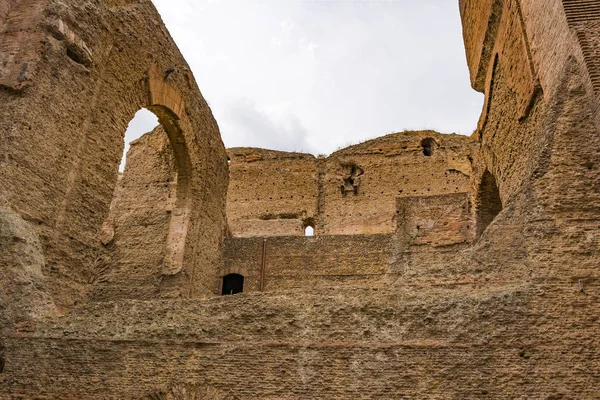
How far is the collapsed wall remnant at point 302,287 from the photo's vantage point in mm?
4410

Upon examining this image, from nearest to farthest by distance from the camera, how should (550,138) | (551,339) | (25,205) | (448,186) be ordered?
(551,339) < (550,138) < (25,205) < (448,186)

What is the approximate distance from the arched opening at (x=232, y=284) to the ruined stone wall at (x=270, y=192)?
5937mm

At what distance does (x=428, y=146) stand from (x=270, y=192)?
5984 millimetres

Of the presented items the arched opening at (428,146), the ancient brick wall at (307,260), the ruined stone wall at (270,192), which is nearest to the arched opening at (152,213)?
the ancient brick wall at (307,260)

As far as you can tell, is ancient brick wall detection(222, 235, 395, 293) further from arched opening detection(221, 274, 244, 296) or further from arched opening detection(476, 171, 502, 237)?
arched opening detection(476, 171, 502, 237)

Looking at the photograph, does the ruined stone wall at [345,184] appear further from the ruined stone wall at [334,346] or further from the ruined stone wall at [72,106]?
the ruined stone wall at [334,346]

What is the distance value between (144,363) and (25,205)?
7.41ft

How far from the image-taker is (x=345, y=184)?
1858cm

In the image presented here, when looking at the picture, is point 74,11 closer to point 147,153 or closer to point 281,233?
point 147,153

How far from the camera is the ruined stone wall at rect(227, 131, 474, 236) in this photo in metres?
17.9

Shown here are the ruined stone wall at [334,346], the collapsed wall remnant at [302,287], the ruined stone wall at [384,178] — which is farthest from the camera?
the ruined stone wall at [384,178]

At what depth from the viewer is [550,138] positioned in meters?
5.21

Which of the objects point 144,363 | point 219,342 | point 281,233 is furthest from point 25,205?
point 281,233

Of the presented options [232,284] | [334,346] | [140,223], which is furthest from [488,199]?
[140,223]
